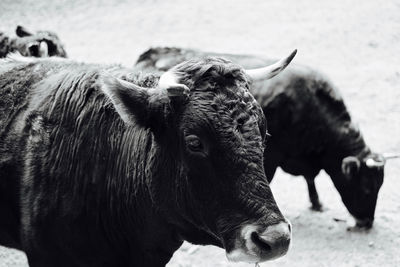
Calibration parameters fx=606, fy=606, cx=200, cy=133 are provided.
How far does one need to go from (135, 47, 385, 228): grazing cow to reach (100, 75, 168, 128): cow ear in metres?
→ 3.32

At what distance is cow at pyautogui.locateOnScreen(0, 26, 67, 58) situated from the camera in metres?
5.97

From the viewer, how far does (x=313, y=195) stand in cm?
666

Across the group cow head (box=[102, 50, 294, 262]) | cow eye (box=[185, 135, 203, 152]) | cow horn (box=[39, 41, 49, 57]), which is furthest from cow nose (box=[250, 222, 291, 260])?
cow horn (box=[39, 41, 49, 57])

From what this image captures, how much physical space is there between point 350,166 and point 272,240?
145 inches

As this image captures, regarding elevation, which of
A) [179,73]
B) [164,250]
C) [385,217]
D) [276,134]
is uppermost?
[179,73]

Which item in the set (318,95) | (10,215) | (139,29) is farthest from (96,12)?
(10,215)

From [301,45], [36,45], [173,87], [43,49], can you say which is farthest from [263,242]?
[301,45]

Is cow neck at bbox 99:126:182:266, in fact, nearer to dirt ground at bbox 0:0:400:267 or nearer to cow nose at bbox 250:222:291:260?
cow nose at bbox 250:222:291:260

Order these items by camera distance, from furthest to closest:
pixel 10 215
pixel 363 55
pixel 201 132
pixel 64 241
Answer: pixel 363 55
pixel 10 215
pixel 64 241
pixel 201 132

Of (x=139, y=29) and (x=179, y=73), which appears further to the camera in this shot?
(x=139, y=29)

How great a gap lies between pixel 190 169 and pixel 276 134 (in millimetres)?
3444

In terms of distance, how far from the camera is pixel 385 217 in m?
6.45

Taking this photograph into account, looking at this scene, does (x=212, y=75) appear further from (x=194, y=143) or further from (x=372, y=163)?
(x=372, y=163)

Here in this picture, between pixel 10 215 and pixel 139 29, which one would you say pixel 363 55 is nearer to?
pixel 139 29
